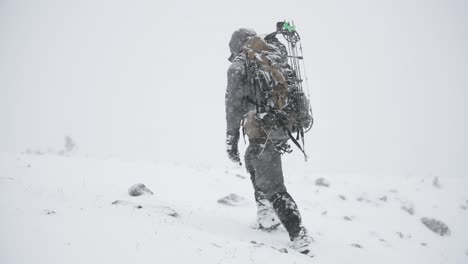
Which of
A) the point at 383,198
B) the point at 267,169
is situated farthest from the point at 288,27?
the point at 383,198

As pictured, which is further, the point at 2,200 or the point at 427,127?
the point at 427,127

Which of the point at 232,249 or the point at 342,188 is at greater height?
the point at 232,249

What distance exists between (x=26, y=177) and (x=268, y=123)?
6.25 meters

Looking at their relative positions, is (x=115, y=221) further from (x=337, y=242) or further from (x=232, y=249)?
(x=337, y=242)

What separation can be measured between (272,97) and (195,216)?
2.60m

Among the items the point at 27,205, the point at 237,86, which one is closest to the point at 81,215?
the point at 27,205

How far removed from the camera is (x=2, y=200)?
4.85 metres

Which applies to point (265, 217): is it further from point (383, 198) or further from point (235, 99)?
point (383, 198)

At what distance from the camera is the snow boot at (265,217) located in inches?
265

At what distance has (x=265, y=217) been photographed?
6754 mm

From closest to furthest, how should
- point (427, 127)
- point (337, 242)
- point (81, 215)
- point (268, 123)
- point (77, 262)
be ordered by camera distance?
point (77, 262) → point (81, 215) → point (268, 123) → point (337, 242) → point (427, 127)

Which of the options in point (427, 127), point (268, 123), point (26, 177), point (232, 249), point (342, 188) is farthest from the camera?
point (427, 127)

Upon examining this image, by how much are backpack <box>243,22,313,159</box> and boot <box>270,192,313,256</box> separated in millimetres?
882

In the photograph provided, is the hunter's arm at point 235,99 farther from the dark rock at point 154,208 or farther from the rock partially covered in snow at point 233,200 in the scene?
the rock partially covered in snow at point 233,200
